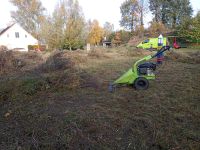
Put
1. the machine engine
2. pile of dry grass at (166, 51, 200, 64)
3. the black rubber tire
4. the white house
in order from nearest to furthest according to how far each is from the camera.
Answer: the black rubber tire → the machine engine → pile of dry grass at (166, 51, 200, 64) → the white house

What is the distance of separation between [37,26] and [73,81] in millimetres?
48289

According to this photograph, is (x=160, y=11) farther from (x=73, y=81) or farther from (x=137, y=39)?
(x=73, y=81)

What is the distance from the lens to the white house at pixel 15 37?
146ft

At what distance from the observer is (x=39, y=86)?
7.21m

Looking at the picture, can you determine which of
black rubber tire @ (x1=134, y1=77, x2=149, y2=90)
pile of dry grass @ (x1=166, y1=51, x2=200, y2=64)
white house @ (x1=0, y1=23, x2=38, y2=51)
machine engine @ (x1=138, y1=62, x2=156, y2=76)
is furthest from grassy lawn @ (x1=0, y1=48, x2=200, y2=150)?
white house @ (x1=0, y1=23, x2=38, y2=51)

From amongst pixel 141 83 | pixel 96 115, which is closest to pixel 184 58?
pixel 141 83

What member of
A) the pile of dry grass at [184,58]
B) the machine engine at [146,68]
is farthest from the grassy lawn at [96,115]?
the pile of dry grass at [184,58]

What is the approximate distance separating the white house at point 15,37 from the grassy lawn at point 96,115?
130 ft

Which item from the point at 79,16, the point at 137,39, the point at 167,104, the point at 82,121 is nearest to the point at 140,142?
the point at 82,121

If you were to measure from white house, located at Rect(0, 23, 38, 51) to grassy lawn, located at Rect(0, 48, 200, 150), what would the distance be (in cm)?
3961

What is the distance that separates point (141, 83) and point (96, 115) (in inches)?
101

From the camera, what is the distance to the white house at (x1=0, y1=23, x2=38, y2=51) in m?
44.6

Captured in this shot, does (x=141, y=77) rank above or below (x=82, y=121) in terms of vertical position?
above

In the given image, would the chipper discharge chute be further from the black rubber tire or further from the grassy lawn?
the grassy lawn
